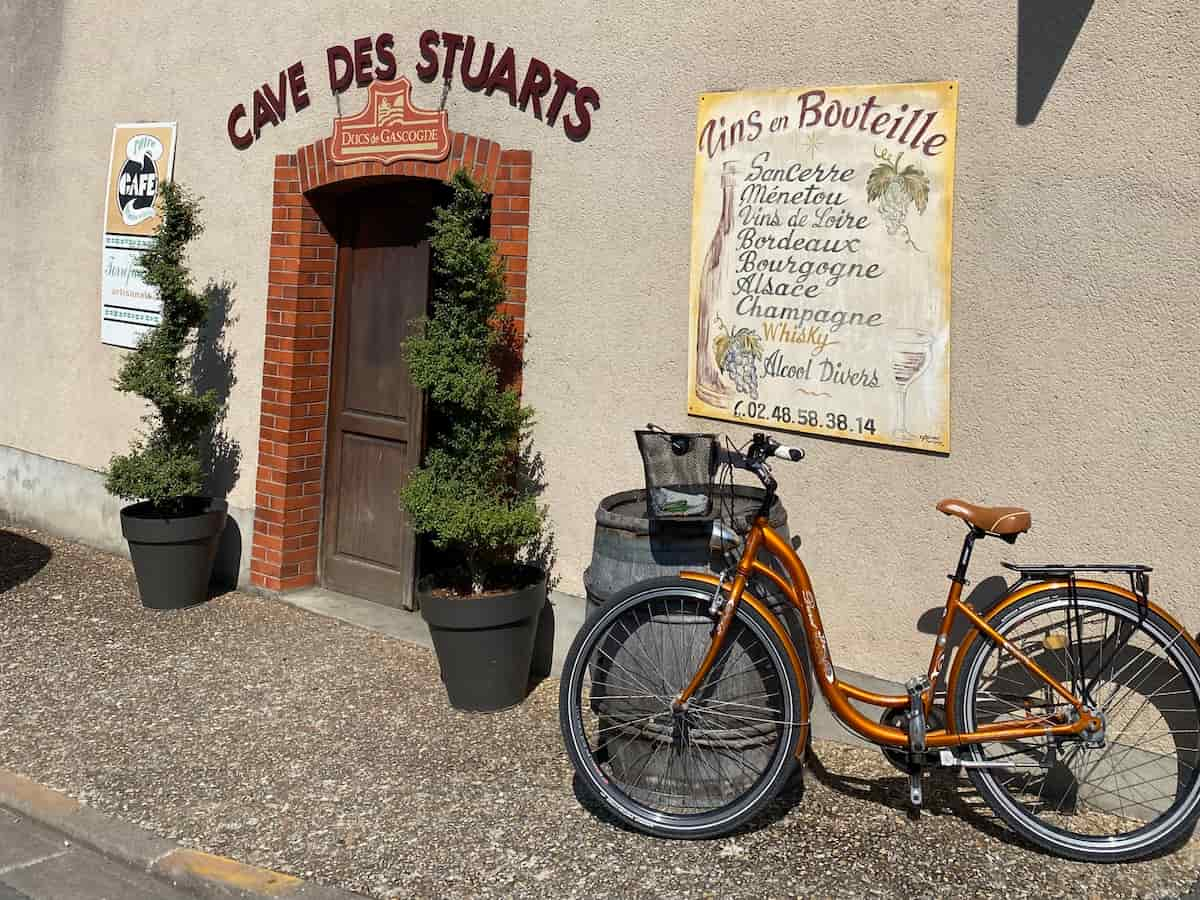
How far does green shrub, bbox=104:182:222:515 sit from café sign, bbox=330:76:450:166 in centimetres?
106

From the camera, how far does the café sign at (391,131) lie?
5637 mm

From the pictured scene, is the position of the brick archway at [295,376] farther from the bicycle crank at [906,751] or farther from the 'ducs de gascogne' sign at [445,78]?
the bicycle crank at [906,751]

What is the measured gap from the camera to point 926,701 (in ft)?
12.2

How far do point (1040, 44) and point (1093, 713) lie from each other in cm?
228

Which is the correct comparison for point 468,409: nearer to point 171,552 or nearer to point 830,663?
point 830,663

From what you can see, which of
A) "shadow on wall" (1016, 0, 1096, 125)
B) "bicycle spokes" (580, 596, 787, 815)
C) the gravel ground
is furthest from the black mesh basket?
"shadow on wall" (1016, 0, 1096, 125)

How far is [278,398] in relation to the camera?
6387 millimetres

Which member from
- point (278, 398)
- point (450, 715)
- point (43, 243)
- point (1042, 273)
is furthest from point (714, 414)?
point (43, 243)

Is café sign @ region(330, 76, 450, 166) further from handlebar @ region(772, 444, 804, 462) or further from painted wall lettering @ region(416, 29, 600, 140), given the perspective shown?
handlebar @ region(772, 444, 804, 462)

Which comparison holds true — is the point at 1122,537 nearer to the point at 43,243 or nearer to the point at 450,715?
the point at 450,715

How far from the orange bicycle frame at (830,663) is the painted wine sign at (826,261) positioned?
0.83 meters

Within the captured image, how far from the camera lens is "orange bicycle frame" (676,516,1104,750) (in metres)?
3.59

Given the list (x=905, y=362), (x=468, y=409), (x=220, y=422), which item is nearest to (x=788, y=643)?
(x=905, y=362)

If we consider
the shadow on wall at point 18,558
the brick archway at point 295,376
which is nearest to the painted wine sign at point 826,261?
the brick archway at point 295,376
